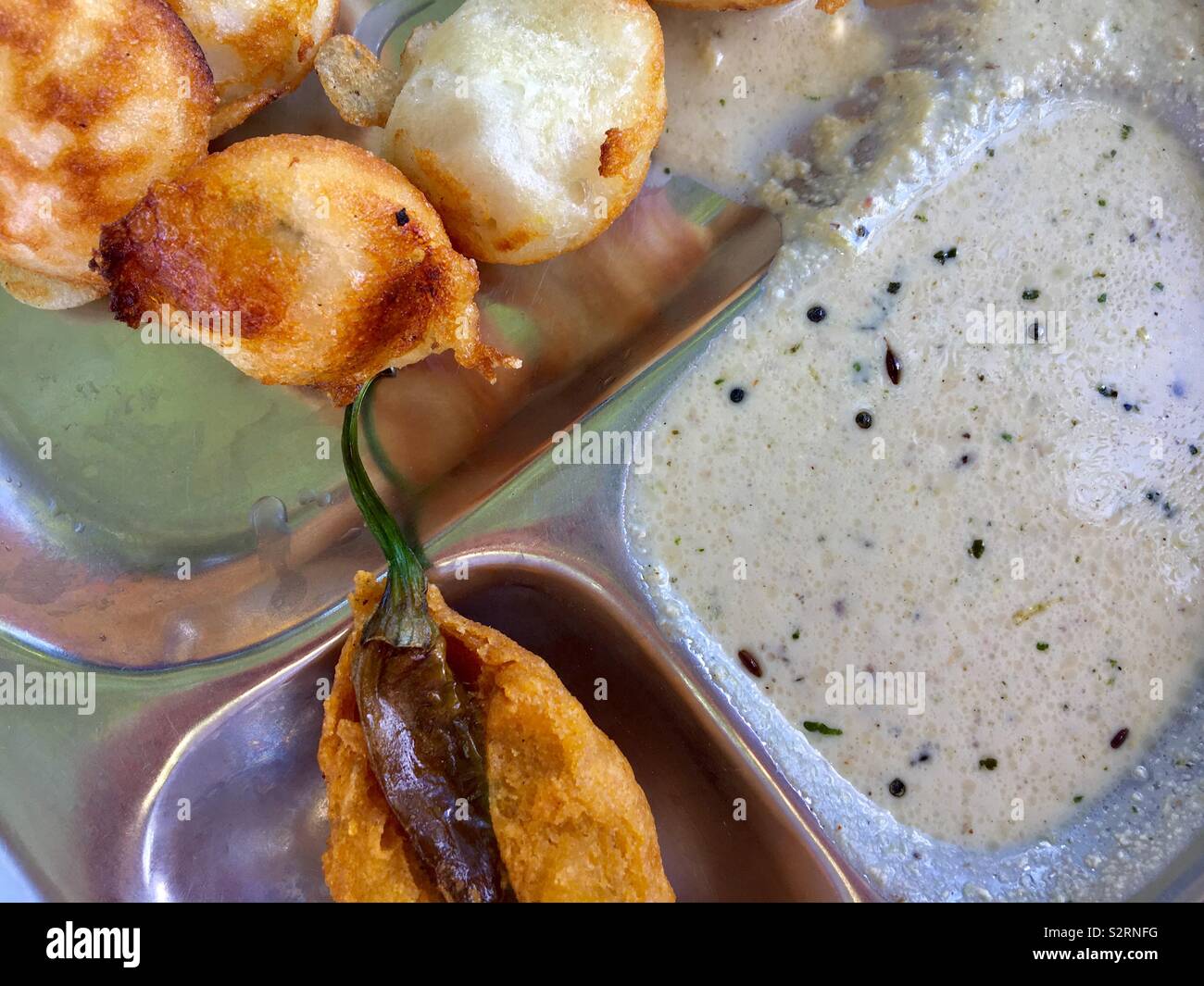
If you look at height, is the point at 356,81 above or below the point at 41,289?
above

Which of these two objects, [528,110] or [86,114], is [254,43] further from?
[528,110]

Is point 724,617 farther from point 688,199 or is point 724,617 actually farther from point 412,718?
point 688,199

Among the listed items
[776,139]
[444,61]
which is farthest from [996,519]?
[444,61]

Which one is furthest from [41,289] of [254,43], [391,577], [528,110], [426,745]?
[426,745]

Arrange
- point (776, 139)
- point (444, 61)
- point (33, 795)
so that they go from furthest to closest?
point (776, 139) → point (33, 795) → point (444, 61)

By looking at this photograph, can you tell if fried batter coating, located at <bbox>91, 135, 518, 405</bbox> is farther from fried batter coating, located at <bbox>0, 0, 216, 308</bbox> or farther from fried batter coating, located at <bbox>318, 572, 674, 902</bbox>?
fried batter coating, located at <bbox>318, 572, 674, 902</bbox>

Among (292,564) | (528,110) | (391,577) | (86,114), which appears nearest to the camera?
(86,114)

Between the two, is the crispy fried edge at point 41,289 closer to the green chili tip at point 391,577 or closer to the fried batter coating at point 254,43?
the fried batter coating at point 254,43
